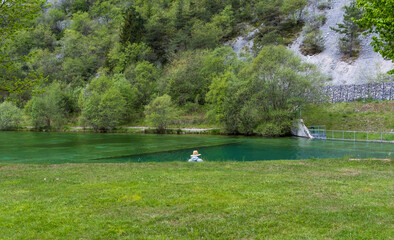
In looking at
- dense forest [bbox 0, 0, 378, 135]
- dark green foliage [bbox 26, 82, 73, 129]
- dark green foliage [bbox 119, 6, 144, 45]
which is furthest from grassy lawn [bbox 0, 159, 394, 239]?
dark green foliage [bbox 119, 6, 144, 45]

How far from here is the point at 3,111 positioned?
69.6 metres

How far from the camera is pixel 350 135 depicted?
42281 mm

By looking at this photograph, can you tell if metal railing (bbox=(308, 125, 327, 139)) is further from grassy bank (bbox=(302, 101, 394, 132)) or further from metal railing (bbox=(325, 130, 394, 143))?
grassy bank (bbox=(302, 101, 394, 132))

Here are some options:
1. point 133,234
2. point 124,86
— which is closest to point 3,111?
point 124,86

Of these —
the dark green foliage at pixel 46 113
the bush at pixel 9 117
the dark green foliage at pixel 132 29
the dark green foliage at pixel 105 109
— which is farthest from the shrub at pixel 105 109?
the dark green foliage at pixel 132 29

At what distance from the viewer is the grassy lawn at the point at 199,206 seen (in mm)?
6227

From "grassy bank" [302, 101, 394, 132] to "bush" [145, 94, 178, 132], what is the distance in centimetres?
2643

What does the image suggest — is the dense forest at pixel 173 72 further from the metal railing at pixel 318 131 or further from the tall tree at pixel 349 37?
the tall tree at pixel 349 37

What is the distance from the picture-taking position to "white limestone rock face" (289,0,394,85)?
2395 inches

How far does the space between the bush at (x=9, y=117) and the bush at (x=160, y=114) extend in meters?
34.8

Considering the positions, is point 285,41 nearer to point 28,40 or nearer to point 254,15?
point 254,15

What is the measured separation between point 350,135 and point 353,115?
601 cm

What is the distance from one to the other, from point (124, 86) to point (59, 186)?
66173 millimetres

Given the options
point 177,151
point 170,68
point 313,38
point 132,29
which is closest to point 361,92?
point 313,38
